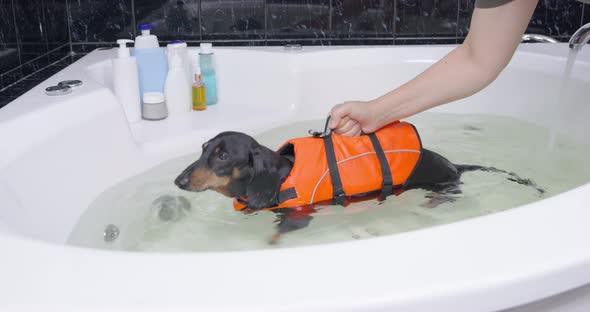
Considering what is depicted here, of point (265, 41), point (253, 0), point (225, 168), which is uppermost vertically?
point (253, 0)

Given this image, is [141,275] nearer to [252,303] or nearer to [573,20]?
[252,303]

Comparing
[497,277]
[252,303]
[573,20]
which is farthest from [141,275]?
[573,20]

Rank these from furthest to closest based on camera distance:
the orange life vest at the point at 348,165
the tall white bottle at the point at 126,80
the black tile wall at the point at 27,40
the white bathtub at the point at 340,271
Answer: the tall white bottle at the point at 126,80 → the black tile wall at the point at 27,40 → the orange life vest at the point at 348,165 → the white bathtub at the point at 340,271

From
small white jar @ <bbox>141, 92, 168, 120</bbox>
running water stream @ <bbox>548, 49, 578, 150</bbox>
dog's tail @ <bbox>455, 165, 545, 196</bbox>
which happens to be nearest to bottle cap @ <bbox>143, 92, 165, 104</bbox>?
small white jar @ <bbox>141, 92, 168, 120</bbox>

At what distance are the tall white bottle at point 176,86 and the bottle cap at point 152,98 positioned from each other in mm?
65

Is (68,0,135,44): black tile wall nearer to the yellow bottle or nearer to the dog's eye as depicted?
the yellow bottle

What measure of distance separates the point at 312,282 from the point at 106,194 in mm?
1349

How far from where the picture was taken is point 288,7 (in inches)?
122

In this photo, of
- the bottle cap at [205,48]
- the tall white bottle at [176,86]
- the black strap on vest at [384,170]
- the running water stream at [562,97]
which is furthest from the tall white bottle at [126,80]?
the running water stream at [562,97]

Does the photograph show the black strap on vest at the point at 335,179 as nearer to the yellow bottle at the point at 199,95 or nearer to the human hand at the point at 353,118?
the human hand at the point at 353,118

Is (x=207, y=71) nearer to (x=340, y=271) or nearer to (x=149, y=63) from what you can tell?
(x=149, y=63)

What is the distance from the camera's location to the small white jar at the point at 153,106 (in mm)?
2555

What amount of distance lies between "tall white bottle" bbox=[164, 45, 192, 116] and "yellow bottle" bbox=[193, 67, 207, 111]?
44 millimetres

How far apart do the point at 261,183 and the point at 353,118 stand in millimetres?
366
